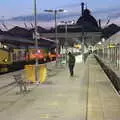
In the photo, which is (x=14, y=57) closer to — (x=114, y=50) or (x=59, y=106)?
(x=114, y=50)

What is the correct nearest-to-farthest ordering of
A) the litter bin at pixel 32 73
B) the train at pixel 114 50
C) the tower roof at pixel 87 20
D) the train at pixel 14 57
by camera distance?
the train at pixel 114 50, the litter bin at pixel 32 73, the train at pixel 14 57, the tower roof at pixel 87 20

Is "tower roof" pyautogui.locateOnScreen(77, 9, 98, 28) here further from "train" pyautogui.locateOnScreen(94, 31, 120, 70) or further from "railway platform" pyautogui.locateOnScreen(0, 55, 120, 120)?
"railway platform" pyautogui.locateOnScreen(0, 55, 120, 120)

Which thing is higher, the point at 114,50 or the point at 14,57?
the point at 114,50

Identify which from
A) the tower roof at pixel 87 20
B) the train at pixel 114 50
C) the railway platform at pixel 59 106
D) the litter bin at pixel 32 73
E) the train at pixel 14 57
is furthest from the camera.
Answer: the tower roof at pixel 87 20

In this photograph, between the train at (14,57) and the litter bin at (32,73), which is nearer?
the litter bin at (32,73)

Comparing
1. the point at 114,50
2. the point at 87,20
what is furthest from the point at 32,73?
the point at 87,20

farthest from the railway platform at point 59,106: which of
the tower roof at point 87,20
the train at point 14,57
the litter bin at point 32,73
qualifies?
the tower roof at point 87,20

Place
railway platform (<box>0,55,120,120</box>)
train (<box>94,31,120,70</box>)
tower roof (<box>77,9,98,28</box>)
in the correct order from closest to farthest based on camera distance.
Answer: railway platform (<box>0,55,120,120</box>)
train (<box>94,31,120,70</box>)
tower roof (<box>77,9,98,28</box>)

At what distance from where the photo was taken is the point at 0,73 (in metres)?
49.6

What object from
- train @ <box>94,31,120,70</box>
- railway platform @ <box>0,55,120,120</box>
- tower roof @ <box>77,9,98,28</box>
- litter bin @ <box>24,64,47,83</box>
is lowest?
railway platform @ <box>0,55,120,120</box>

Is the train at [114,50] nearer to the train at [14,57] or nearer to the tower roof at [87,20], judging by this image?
the train at [14,57]

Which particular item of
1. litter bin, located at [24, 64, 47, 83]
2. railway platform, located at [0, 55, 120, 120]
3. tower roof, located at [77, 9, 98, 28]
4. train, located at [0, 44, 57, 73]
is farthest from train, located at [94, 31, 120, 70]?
tower roof, located at [77, 9, 98, 28]

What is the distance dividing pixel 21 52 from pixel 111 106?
150 feet

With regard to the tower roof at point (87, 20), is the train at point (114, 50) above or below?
below
